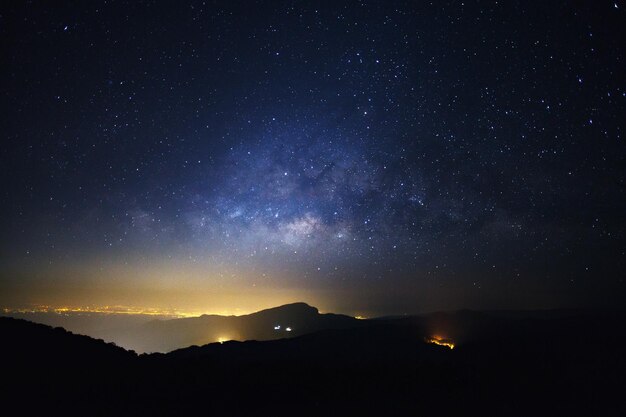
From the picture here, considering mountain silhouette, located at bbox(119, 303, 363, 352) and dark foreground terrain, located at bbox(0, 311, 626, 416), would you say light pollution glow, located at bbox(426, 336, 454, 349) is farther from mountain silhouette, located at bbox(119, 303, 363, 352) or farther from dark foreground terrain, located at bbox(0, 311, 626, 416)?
mountain silhouette, located at bbox(119, 303, 363, 352)

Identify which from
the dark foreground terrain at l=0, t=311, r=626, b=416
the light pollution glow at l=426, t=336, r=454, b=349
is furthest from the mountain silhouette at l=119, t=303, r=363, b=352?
the dark foreground terrain at l=0, t=311, r=626, b=416

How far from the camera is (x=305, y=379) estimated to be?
22984 millimetres

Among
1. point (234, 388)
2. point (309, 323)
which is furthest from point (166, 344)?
point (234, 388)

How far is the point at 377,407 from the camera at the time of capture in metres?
19.0

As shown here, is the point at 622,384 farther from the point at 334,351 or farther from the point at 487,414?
the point at 334,351

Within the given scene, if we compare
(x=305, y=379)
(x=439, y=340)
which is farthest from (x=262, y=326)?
(x=305, y=379)

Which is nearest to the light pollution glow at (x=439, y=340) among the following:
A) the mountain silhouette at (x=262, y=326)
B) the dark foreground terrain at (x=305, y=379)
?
the dark foreground terrain at (x=305, y=379)

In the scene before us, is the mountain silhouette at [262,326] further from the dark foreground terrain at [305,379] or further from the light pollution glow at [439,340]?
the dark foreground terrain at [305,379]

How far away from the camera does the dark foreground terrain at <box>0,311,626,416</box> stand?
54.3 feet

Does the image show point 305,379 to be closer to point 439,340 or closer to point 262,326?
point 439,340

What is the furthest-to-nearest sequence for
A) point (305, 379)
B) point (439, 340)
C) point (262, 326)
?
point (262, 326)
point (439, 340)
point (305, 379)

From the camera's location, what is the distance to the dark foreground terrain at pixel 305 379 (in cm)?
1655

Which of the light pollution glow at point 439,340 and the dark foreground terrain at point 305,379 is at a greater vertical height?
the dark foreground terrain at point 305,379

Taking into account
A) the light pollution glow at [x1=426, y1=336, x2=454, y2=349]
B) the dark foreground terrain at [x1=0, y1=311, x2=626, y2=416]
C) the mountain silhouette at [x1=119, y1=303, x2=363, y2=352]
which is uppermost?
the dark foreground terrain at [x1=0, y1=311, x2=626, y2=416]
